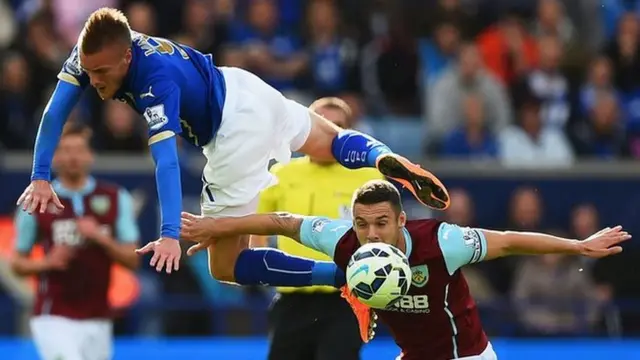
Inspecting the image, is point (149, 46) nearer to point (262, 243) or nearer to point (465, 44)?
A: point (262, 243)

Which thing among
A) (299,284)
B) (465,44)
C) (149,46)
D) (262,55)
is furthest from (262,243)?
(465,44)

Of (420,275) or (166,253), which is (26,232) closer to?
(166,253)

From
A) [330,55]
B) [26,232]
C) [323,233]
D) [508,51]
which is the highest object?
[508,51]

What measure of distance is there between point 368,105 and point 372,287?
25.0 ft

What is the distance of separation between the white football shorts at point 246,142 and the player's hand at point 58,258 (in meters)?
2.17

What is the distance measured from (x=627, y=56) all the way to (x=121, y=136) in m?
5.12

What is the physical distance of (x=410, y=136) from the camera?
1534cm

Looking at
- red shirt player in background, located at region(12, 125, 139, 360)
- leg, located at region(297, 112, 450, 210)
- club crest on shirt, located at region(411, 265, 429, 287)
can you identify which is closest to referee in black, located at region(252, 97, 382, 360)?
leg, located at region(297, 112, 450, 210)

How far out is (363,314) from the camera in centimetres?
862

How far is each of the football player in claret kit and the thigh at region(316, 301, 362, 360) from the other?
743 mm

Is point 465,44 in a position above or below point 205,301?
above

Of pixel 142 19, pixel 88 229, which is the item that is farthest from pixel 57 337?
pixel 142 19

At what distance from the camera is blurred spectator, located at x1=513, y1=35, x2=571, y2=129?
15508 millimetres

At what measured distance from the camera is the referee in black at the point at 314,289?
957 cm
